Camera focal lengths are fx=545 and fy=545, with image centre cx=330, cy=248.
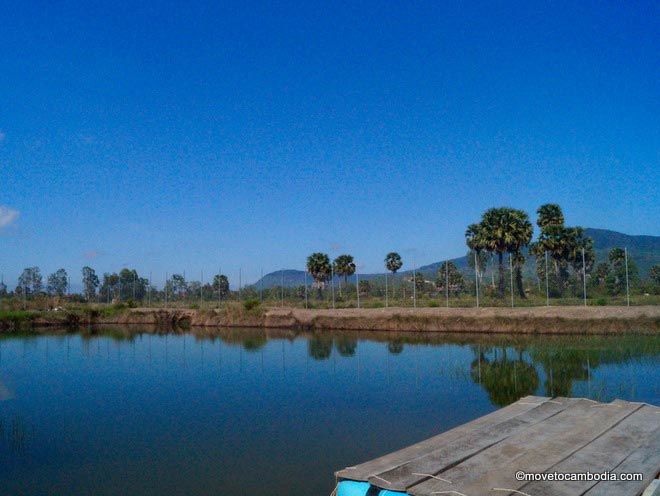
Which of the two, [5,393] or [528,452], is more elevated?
[528,452]

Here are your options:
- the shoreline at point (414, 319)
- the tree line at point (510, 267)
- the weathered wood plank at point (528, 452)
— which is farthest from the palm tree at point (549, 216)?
the weathered wood plank at point (528, 452)

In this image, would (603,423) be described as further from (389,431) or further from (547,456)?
(389,431)

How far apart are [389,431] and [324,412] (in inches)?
88.1

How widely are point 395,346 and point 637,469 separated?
1911 centimetres

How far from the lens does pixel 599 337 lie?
78.6ft

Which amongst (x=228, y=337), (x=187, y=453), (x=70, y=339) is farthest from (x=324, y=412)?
(x=70, y=339)

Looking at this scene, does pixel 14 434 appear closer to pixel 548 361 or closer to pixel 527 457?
pixel 527 457

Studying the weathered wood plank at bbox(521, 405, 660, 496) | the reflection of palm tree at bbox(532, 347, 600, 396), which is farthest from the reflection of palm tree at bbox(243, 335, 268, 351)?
the weathered wood plank at bbox(521, 405, 660, 496)

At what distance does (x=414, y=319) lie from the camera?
1238 inches

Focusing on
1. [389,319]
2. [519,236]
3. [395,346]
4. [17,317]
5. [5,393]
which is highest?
[519,236]

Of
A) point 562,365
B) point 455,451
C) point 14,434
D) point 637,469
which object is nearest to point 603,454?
point 637,469

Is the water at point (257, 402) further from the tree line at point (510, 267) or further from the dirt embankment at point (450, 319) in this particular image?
the tree line at point (510, 267)

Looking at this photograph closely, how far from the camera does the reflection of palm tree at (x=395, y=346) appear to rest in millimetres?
22625

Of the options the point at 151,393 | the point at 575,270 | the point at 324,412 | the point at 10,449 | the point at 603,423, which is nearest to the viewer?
the point at 603,423
